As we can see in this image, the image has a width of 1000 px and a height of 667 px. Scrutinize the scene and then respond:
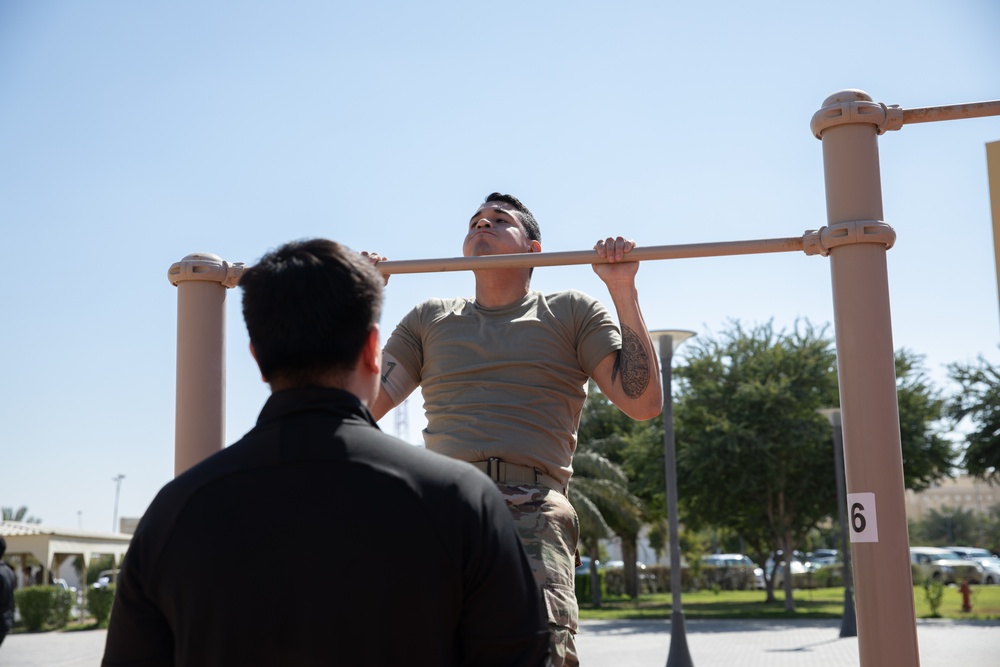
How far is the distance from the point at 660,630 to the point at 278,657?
2190 centimetres

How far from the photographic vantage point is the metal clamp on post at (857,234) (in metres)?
3.02

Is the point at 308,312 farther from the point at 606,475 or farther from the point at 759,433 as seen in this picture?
the point at 606,475

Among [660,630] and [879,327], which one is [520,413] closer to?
[879,327]

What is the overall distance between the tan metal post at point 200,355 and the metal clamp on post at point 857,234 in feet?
6.27

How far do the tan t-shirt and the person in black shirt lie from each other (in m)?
1.36

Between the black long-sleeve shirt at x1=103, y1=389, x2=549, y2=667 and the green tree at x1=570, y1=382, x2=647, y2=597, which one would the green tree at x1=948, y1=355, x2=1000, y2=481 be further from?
the black long-sleeve shirt at x1=103, y1=389, x2=549, y2=667

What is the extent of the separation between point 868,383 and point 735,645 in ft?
53.8

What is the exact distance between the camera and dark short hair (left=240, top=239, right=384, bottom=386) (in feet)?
5.55

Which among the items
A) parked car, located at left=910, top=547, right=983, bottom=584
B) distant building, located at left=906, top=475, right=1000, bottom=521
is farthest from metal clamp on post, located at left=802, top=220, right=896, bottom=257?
distant building, located at left=906, top=475, right=1000, bottom=521

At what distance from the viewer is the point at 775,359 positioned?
92.6 feet

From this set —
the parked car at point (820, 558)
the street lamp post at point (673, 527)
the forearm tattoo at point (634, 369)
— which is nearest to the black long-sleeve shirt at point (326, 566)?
the forearm tattoo at point (634, 369)

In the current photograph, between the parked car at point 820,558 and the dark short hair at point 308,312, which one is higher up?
the dark short hair at point 308,312

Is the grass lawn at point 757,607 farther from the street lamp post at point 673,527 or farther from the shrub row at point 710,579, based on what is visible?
the street lamp post at point 673,527

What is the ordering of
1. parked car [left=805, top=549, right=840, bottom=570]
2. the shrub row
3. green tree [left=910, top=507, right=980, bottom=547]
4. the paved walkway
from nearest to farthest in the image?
the paved walkway
the shrub row
parked car [left=805, top=549, right=840, bottom=570]
green tree [left=910, top=507, right=980, bottom=547]
